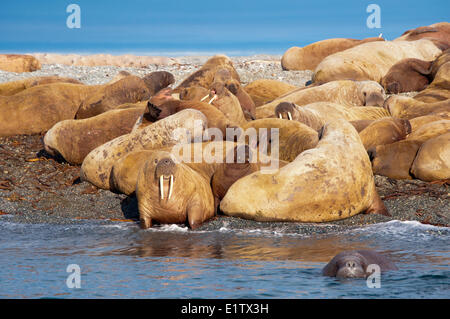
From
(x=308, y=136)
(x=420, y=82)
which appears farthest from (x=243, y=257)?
(x=420, y=82)

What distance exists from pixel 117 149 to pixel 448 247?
216 inches

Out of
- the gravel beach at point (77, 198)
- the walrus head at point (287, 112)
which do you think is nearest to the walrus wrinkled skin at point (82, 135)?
the gravel beach at point (77, 198)

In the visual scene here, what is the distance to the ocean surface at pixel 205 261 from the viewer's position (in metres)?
5.63

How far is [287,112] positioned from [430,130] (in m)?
2.39

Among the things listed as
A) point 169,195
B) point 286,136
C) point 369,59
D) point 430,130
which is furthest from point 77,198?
point 369,59

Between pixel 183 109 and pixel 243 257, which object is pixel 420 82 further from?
pixel 243 257

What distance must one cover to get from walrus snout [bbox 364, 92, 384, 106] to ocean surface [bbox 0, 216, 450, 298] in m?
7.08

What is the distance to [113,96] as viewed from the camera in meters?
14.5

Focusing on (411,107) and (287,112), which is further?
(411,107)

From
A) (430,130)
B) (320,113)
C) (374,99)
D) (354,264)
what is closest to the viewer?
(354,264)

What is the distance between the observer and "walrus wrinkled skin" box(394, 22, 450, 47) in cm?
2227

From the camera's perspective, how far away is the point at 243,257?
686cm

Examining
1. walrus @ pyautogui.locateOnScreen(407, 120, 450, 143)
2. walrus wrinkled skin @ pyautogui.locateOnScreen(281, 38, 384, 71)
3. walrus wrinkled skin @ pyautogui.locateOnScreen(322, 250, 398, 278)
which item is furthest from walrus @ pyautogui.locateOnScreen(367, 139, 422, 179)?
walrus wrinkled skin @ pyautogui.locateOnScreen(281, 38, 384, 71)

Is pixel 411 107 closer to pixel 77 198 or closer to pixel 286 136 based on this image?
pixel 286 136
